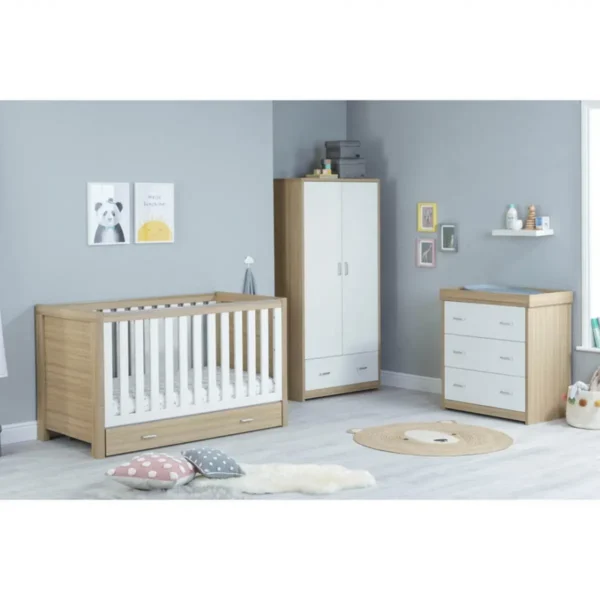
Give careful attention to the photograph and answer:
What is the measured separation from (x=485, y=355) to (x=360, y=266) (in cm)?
115

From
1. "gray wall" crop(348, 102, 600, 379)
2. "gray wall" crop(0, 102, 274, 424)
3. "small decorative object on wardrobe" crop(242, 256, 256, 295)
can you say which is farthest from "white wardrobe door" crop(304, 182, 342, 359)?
"gray wall" crop(348, 102, 600, 379)

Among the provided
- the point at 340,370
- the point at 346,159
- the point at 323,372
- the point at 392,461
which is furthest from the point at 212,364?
the point at 346,159

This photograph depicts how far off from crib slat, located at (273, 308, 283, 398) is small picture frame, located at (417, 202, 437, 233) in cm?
148

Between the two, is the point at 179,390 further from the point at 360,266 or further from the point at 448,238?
the point at 448,238

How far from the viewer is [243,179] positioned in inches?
213

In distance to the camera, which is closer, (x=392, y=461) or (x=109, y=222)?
(x=392, y=461)

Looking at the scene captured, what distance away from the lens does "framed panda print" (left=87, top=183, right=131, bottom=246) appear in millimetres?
4730

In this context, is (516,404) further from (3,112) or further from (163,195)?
(3,112)

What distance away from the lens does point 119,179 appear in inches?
190

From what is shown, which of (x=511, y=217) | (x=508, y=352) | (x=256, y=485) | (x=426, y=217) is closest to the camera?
(x=256, y=485)

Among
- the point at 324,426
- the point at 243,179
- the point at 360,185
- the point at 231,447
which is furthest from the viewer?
the point at 360,185

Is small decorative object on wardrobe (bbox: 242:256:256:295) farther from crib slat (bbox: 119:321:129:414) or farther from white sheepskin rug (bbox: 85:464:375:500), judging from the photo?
white sheepskin rug (bbox: 85:464:375:500)

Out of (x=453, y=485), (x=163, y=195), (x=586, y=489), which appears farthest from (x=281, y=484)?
(x=163, y=195)
